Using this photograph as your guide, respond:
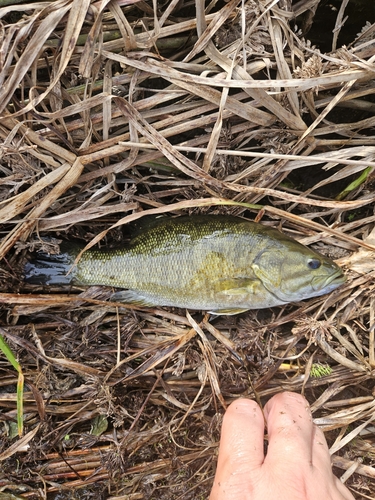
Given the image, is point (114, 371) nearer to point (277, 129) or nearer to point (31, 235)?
point (31, 235)

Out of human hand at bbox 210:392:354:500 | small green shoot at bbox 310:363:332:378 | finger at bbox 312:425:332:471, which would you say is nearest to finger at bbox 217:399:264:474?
human hand at bbox 210:392:354:500

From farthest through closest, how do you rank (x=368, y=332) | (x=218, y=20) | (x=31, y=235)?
(x=368, y=332) < (x=31, y=235) < (x=218, y=20)

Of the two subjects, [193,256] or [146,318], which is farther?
[146,318]

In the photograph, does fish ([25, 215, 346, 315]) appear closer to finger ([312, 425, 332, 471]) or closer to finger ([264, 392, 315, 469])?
finger ([264, 392, 315, 469])

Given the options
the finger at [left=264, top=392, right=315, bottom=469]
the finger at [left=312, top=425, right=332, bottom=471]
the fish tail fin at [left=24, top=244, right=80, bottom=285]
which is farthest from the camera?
the fish tail fin at [left=24, top=244, right=80, bottom=285]

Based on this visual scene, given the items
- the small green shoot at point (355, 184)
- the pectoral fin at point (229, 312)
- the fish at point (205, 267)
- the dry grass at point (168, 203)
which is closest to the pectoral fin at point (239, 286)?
the fish at point (205, 267)

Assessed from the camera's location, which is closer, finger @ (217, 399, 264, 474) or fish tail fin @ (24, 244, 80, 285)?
finger @ (217, 399, 264, 474)

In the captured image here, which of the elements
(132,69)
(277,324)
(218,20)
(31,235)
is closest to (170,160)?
(132,69)
